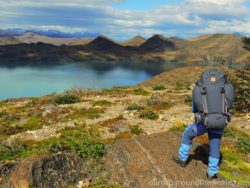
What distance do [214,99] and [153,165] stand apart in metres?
2.73

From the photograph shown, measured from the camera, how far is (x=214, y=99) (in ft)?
29.0

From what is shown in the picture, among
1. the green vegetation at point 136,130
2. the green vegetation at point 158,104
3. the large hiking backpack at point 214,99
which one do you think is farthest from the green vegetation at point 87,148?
the green vegetation at point 158,104

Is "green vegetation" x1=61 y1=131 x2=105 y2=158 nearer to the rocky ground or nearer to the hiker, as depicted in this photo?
the rocky ground

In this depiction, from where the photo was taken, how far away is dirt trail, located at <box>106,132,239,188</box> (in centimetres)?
932

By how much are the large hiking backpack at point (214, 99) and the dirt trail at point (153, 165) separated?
1.59 meters

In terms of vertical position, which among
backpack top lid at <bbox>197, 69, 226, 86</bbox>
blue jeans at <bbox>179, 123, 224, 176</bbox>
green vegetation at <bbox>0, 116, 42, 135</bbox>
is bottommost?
green vegetation at <bbox>0, 116, 42, 135</bbox>

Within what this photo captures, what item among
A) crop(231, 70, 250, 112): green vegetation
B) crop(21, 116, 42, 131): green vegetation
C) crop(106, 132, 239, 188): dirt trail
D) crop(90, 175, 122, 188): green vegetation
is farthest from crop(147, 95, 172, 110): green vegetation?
crop(90, 175, 122, 188): green vegetation

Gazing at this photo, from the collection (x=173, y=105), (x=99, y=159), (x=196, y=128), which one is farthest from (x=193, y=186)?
(x=173, y=105)

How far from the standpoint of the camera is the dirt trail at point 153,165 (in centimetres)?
932

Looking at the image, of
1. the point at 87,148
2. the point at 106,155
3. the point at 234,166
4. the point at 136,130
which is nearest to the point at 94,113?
the point at 136,130

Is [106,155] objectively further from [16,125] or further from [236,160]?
[16,125]

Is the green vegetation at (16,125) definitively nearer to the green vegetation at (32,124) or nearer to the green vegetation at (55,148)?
the green vegetation at (32,124)

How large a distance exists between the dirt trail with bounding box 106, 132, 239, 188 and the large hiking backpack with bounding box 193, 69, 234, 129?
159 centimetres

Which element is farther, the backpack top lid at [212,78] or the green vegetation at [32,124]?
the green vegetation at [32,124]
